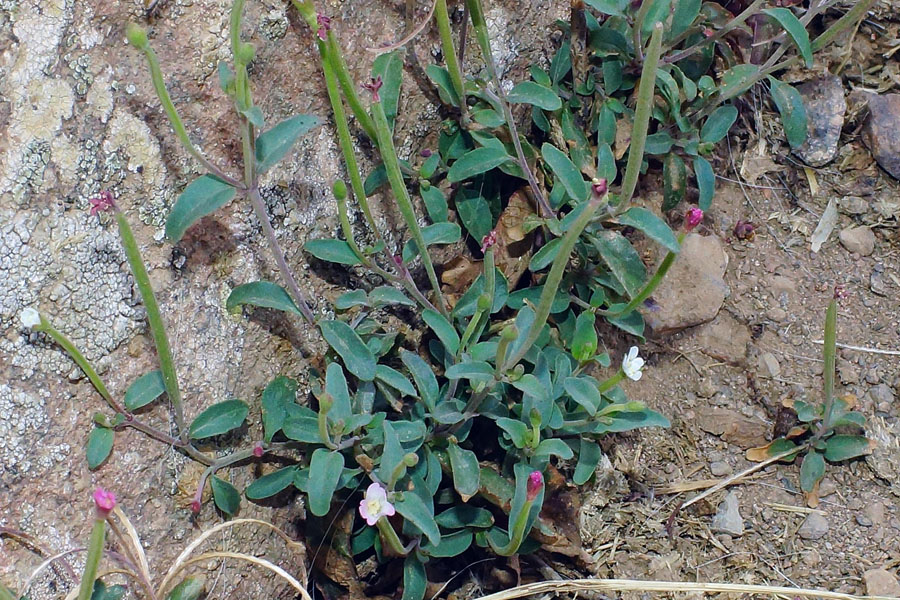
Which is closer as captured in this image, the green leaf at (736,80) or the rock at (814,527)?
the rock at (814,527)

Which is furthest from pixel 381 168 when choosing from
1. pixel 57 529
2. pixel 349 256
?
pixel 57 529

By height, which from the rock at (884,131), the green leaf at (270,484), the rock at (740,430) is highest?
the green leaf at (270,484)

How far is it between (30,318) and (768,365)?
2.39 meters

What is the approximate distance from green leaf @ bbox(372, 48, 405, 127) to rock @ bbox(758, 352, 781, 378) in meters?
1.61

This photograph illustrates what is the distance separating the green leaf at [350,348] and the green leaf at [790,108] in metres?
1.75

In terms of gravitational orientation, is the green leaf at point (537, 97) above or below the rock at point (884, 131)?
above

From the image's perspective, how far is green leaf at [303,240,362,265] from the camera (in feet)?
7.41

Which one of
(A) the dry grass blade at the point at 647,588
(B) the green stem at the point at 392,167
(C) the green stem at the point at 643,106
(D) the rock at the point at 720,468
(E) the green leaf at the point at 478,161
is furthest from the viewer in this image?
(D) the rock at the point at 720,468

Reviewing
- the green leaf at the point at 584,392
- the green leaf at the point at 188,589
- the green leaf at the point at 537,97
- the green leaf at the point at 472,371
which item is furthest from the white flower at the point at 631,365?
the green leaf at the point at 188,589

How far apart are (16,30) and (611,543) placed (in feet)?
7.73

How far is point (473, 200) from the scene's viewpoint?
265cm

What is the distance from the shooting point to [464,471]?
2.24 m

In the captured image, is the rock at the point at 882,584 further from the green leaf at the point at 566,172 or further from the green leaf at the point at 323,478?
the green leaf at the point at 323,478

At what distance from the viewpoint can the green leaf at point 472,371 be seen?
2088mm
